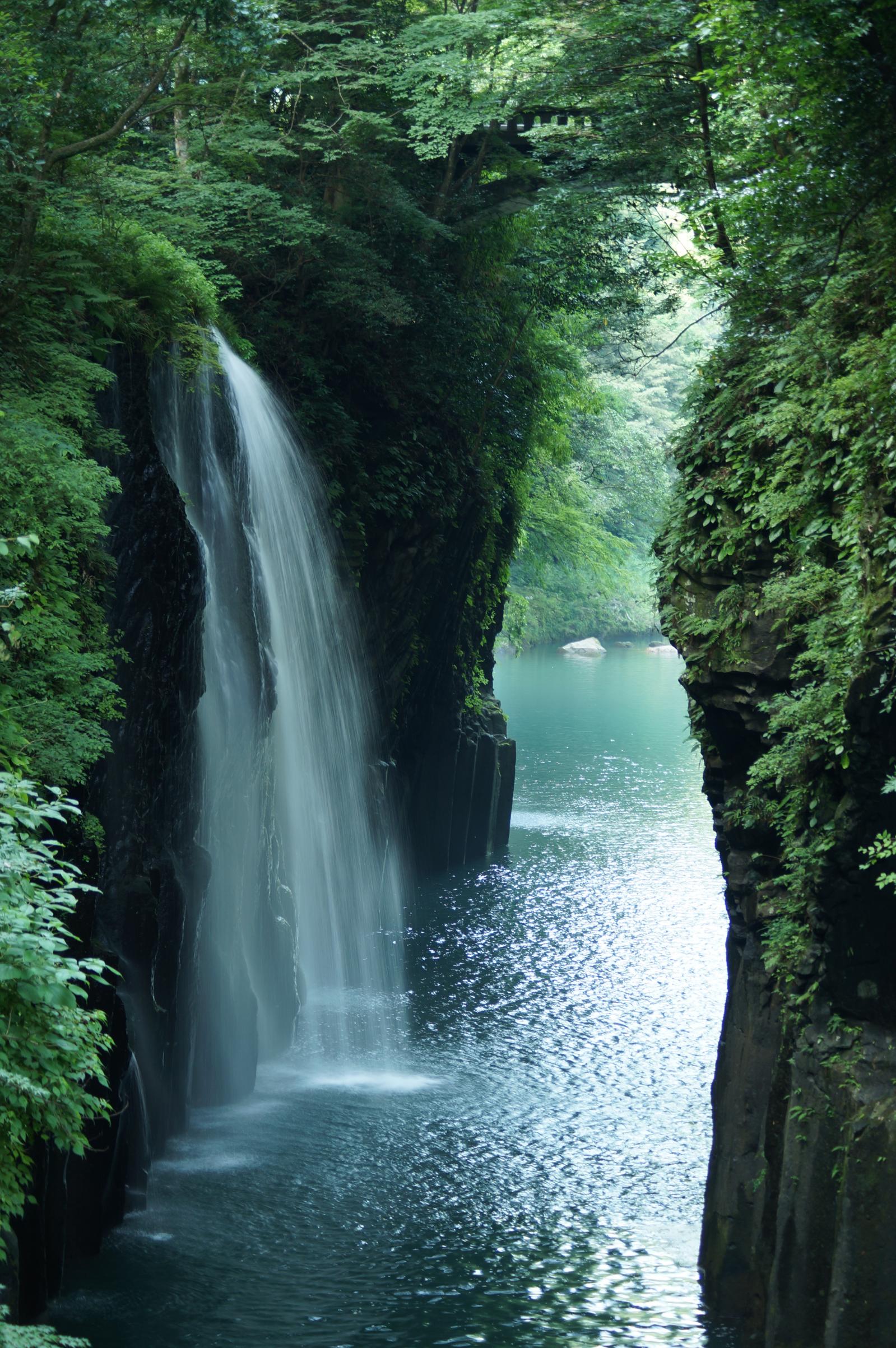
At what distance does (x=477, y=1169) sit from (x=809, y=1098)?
193 inches

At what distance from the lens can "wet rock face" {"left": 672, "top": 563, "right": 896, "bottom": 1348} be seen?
7.66 metres

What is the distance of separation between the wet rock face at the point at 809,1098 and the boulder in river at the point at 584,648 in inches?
2222

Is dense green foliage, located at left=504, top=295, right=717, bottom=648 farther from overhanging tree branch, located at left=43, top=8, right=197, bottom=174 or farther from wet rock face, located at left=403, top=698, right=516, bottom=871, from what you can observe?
overhanging tree branch, located at left=43, top=8, right=197, bottom=174

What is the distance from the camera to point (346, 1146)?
12.6 metres

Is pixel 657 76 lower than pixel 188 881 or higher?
higher

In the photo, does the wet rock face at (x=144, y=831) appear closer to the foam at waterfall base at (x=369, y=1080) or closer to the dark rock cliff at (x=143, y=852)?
the dark rock cliff at (x=143, y=852)

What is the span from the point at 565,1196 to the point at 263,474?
9432 mm

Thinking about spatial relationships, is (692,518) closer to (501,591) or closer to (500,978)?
(500,978)

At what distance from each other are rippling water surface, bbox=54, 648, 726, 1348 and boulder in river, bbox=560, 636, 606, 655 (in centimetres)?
4461

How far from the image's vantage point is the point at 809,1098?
8242 millimetres

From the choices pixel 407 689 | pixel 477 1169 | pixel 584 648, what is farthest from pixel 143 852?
pixel 584 648

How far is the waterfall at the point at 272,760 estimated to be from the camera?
14.4 m

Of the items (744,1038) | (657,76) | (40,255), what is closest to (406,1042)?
(744,1038)

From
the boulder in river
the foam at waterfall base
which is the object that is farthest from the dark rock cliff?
the boulder in river
